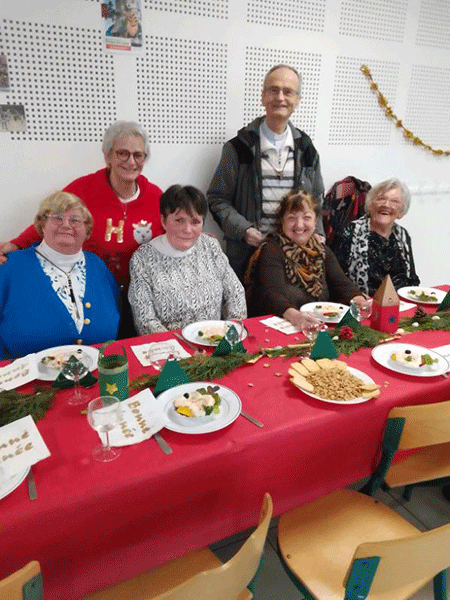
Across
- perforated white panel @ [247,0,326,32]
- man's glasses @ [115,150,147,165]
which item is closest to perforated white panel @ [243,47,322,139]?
perforated white panel @ [247,0,326,32]

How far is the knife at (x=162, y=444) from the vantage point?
4.30ft

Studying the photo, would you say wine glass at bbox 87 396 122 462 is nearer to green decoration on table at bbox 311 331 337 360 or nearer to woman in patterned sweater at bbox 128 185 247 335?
green decoration on table at bbox 311 331 337 360

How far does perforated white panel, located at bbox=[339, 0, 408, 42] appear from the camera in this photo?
379 cm

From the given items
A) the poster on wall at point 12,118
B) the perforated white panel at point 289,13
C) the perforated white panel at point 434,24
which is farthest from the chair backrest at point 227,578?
the perforated white panel at point 434,24

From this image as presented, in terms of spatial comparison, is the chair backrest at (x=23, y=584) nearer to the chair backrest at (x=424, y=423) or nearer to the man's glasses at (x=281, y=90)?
the chair backrest at (x=424, y=423)

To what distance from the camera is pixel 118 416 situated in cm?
141

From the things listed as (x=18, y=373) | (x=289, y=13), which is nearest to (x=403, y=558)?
(x=18, y=373)

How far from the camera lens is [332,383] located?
1661 millimetres

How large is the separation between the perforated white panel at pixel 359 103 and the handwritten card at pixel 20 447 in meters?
3.62

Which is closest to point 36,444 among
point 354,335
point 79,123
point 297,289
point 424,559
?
point 424,559

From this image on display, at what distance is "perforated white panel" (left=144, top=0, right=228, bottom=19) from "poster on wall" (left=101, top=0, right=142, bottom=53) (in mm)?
113

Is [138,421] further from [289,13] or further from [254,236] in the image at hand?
[289,13]

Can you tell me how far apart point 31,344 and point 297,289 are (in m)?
1.59

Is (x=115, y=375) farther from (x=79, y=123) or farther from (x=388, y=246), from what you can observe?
(x=388, y=246)
